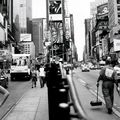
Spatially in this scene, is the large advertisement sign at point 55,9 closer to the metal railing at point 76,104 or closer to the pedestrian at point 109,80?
the pedestrian at point 109,80

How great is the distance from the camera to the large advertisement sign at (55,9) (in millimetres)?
119688

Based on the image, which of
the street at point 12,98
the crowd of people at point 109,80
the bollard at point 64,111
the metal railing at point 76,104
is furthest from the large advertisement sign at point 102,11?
the bollard at point 64,111

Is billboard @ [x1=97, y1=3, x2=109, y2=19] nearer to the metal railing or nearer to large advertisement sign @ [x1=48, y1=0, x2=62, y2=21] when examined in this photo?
large advertisement sign @ [x1=48, y1=0, x2=62, y2=21]

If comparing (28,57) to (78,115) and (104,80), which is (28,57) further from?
(78,115)

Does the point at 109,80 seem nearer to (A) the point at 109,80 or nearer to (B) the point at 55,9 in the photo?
(A) the point at 109,80

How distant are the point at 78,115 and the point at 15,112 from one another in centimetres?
613

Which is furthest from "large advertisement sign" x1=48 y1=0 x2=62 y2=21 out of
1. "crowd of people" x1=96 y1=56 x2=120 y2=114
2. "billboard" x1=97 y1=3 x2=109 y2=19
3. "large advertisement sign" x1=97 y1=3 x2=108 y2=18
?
"crowd of people" x1=96 y1=56 x2=120 y2=114

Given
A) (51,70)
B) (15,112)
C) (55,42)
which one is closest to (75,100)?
(51,70)

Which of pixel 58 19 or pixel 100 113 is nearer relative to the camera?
pixel 100 113

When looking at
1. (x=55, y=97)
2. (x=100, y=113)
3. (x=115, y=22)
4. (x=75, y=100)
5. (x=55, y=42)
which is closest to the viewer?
(x=75, y=100)

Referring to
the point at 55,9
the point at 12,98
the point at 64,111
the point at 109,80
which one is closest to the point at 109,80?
the point at 109,80

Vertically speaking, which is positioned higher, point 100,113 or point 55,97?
point 55,97

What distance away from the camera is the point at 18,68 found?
26.6 meters

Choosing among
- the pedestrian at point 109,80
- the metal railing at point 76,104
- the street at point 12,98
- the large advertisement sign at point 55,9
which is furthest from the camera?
the large advertisement sign at point 55,9
